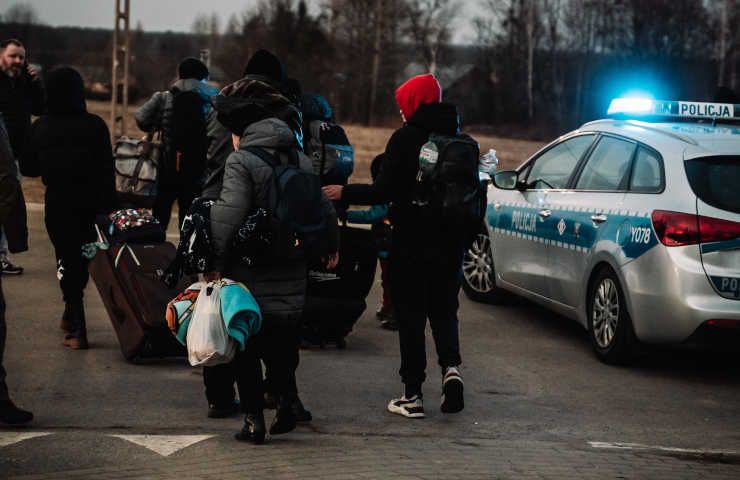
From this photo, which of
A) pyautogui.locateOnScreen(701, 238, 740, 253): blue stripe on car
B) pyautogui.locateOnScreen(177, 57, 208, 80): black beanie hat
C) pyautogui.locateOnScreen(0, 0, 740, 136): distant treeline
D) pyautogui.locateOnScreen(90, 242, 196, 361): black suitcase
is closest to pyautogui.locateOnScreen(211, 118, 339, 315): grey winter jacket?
pyautogui.locateOnScreen(90, 242, 196, 361): black suitcase

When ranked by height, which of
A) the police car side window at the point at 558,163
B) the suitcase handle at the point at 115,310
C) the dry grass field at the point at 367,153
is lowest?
the dry grass field at the point at 367,153

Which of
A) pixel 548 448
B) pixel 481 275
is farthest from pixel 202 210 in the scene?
pixel 481 275

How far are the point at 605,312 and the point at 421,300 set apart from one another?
2.02 meters

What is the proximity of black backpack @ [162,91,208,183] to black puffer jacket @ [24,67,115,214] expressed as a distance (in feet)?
5.77

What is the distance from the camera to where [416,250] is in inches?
249

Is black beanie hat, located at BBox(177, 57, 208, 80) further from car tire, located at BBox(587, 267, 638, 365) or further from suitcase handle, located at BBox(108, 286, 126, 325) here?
car tire, located at BBox(587, 267, 638, 365)

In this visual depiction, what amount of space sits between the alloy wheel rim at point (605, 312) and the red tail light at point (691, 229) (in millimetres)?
612

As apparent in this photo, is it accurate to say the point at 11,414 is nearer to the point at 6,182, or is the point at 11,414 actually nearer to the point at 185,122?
→ the point at 6,182

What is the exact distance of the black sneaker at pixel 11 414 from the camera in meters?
5.81

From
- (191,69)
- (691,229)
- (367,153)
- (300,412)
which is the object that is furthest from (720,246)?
(367,153)

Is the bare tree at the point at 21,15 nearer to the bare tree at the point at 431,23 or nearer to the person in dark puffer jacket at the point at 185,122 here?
the bare tree at the point at 431,23

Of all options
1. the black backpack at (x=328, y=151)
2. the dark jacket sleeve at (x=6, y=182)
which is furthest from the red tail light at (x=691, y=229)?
the dark jacket sleeve at (x=6, y=182)

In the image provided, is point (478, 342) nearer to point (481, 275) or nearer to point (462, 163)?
point (481, 275)

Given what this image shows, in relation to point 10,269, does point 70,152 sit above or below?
above
